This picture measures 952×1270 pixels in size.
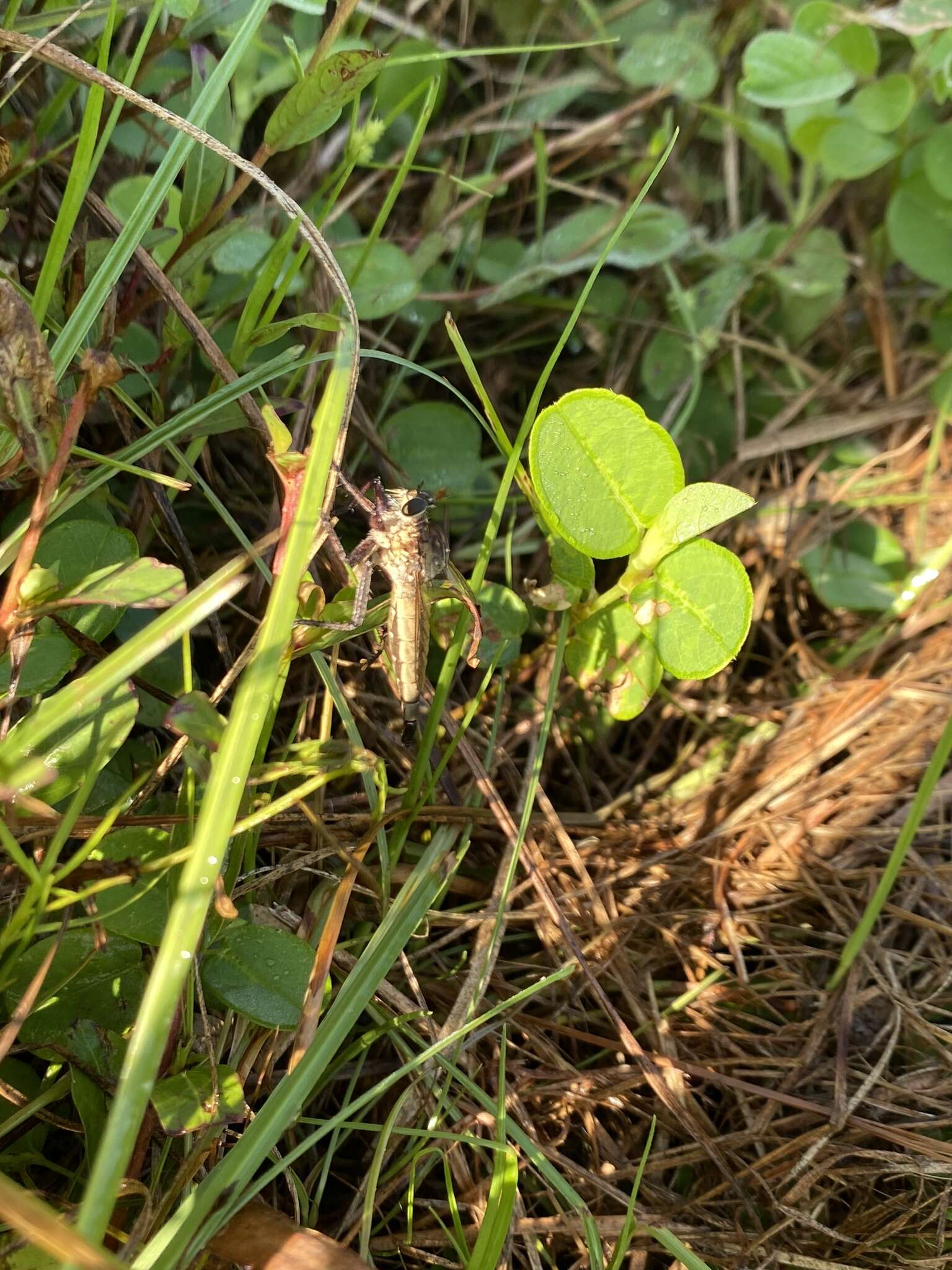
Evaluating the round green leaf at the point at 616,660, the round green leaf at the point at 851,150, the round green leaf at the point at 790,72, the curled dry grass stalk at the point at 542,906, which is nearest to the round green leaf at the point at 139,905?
the curled dry grass stalk at the point at 542,906

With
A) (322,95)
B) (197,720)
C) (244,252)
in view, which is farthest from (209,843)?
(244,252)

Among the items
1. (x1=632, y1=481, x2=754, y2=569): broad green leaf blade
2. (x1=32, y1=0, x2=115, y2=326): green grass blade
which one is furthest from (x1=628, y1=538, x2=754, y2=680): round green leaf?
(x1=32, y1=0, x2=115, y2=326): green grass blade

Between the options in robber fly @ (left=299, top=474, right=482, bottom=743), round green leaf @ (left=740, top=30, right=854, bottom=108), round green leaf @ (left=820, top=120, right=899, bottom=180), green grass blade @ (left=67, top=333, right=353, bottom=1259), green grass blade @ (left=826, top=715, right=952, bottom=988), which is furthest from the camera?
round green leaf @ (left=820, top=120, right=899, bottom=180)

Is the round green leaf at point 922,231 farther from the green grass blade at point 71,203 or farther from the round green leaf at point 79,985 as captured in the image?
the round green leaf at point 79,985

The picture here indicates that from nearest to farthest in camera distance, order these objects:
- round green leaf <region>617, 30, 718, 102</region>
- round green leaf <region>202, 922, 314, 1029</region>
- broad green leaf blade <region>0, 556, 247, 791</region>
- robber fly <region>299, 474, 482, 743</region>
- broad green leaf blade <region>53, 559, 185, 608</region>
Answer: broad green leaf blade <region>0, 556, 247, 791</region> → broad green leaf blade <region>53, 559, 185, 608</region> → round green leaf <region>202, 922, 314, 1029</region> → robber fly <region>299, 474, 482, 743</region> → round green leaf <region>617, 30, 718, 102</region>

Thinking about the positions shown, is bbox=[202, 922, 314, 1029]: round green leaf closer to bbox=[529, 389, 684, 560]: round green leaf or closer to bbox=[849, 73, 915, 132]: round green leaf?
bbox=[529, 389, 684, 560]: round green leaf
